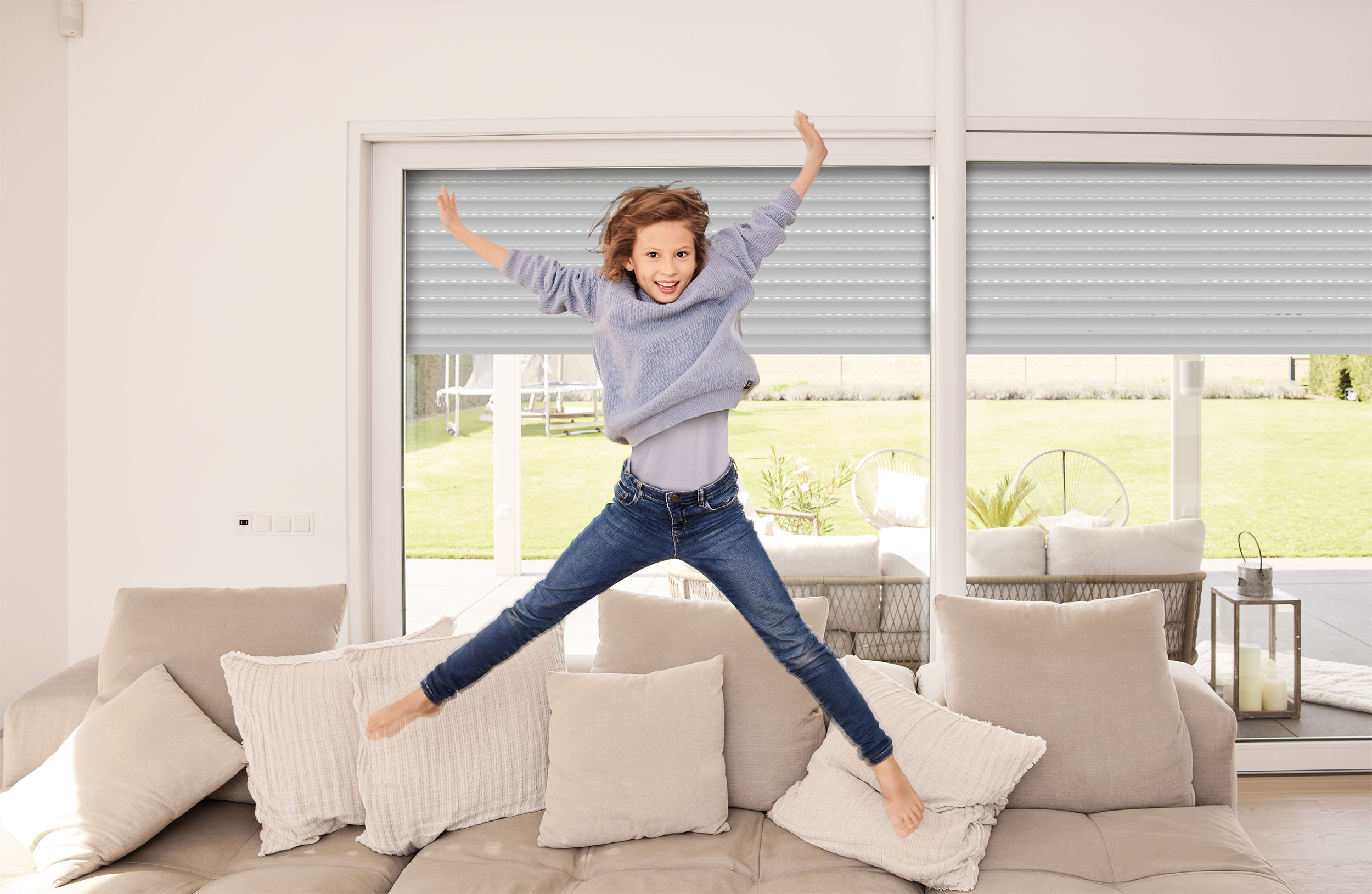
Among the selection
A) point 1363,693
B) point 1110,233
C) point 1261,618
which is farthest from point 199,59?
point 1363,693

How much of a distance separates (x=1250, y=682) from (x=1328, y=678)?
31cm

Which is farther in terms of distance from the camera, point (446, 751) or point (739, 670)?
point (739, 670)

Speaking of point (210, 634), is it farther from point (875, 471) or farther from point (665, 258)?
point (875, 471)

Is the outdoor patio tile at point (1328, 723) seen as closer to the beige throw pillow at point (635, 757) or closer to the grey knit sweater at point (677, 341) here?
the beige throw pillow at point (635, 757)

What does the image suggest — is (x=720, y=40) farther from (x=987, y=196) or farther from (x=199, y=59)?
(x=199, y=59)

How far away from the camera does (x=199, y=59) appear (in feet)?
9.88

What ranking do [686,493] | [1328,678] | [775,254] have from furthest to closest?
[1328,678]
[775,254]
[686,493]

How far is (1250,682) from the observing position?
3172 mm

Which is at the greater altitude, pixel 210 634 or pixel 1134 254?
pixel 1134 254

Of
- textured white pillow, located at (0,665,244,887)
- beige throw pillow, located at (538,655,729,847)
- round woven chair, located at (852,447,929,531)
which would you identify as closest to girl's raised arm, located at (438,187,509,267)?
beige throw pillow, located at (538,655,729,847)

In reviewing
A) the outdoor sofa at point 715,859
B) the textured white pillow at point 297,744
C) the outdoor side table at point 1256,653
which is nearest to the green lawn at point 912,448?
the outdoor side table at point 1256,653

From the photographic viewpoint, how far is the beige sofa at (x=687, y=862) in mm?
1843

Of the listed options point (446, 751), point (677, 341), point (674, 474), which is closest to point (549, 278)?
point (677, 341)

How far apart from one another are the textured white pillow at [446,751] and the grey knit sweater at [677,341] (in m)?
0.68
